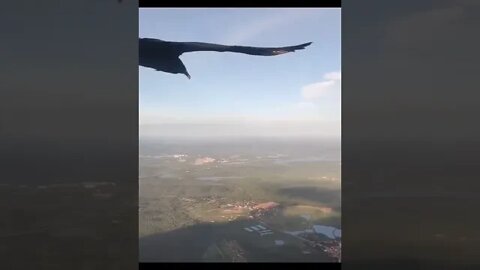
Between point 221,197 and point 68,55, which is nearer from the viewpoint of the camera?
point 68,55

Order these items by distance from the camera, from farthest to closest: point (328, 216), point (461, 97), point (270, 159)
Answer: point (270, 159)
point (328, 216)
point (461, 97)

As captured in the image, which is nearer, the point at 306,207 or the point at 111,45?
the point at 111,45

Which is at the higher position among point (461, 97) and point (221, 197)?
point (461, 97)

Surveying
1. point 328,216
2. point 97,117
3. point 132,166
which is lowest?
point 328,216

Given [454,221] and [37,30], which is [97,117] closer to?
[37,30]

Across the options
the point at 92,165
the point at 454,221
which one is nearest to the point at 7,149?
the point at 92,165

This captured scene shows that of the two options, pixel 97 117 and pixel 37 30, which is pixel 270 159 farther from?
pixel 37 30

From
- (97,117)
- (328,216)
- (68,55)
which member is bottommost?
(328,216)

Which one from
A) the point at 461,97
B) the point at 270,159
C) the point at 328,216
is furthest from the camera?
the point at 270,159

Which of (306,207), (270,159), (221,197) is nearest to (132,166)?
(221,197)
